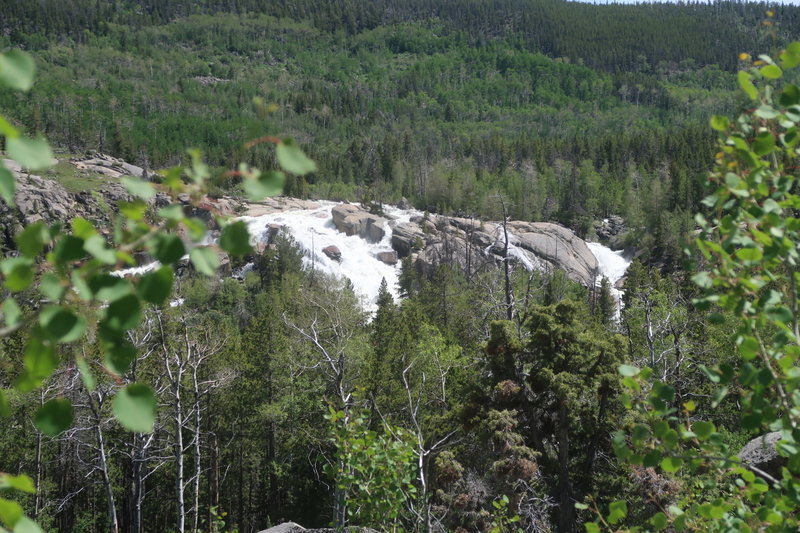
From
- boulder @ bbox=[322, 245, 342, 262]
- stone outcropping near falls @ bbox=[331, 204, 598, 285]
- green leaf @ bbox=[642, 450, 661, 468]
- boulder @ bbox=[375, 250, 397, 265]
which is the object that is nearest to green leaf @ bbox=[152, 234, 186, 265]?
green leaf @ bbox=[642, 450, 661, 468]

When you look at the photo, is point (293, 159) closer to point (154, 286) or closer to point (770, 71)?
point (154, 286)

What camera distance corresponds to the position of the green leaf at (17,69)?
99cm

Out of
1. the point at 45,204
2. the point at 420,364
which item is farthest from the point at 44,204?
the point at 420,364

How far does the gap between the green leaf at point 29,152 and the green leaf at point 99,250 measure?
140 millimetres

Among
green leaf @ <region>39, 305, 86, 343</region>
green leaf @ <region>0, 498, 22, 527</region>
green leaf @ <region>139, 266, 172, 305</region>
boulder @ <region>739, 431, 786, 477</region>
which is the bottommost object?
boulder @ <region>739, 431, 786, 477</region>

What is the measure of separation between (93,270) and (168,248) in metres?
0.14

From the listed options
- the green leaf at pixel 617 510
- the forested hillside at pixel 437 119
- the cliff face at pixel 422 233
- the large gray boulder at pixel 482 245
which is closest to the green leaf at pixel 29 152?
the green leaf at pixel 617 510

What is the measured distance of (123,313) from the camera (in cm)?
105

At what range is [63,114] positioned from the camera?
116375 millimetres

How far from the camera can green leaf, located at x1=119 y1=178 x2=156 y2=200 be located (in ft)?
3.44

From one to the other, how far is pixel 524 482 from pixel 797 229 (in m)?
11.2

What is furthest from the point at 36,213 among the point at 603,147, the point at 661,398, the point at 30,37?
the point at 30,37

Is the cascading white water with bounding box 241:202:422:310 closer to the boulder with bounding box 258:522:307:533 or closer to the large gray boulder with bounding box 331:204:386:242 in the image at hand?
the large gray boulder with bounding box 331:204:386:242

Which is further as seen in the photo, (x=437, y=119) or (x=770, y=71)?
(x=437, y=119)
